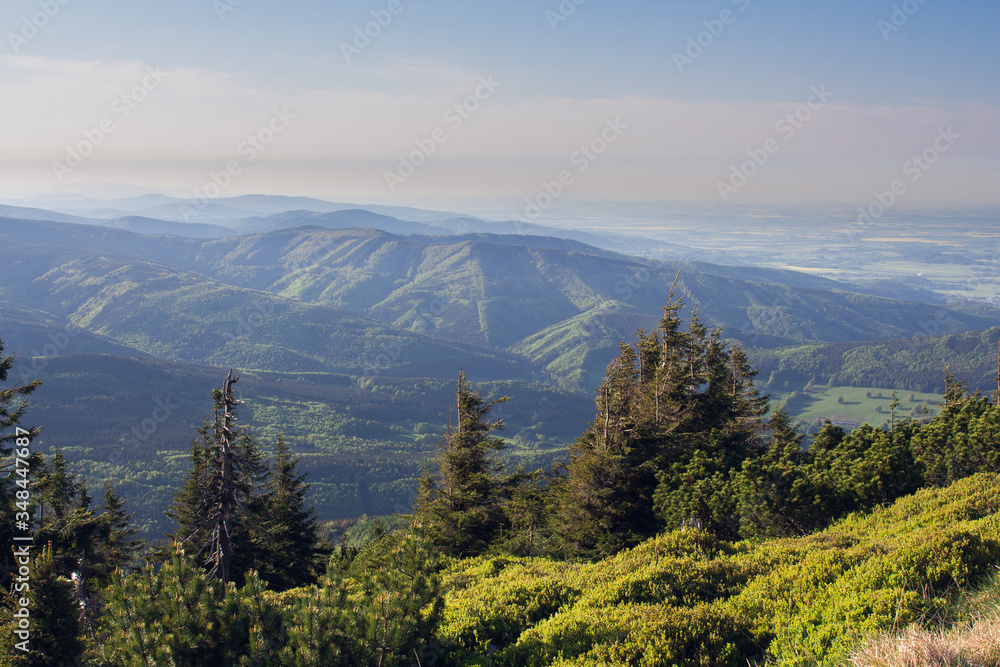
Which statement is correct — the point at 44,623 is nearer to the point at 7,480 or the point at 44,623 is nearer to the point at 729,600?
the point at 7,480

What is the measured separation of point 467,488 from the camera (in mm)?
28547

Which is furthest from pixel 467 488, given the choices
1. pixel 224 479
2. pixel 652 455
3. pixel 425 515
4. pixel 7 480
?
pixel 7 480

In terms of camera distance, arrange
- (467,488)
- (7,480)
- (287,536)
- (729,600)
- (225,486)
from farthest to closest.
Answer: (287,536)
(467,488)
(225,486)
(7,480)
(729,600)

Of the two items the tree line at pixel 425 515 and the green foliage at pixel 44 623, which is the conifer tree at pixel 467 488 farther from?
the green foliage at pixel 44 623

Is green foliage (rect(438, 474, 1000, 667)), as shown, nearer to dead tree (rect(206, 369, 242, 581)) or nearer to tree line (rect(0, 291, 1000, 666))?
tree line (rect(0, 291, 1000, 666))

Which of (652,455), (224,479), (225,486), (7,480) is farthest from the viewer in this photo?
(652,455)

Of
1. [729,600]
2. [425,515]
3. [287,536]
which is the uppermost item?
[729,600]

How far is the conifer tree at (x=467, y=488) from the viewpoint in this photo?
27391 mm

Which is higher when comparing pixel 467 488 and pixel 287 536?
pixel 467 488

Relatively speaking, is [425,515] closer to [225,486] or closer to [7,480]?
[225,486]

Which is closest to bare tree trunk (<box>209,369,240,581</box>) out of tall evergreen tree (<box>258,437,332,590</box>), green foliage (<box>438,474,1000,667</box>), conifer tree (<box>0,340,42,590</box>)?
conifer tree (<box>0,340,42,590</box>)

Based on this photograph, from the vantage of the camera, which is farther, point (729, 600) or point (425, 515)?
A: point (425, 515)

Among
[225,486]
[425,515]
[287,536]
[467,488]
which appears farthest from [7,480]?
[467,488]

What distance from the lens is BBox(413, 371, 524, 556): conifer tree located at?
27.4 metres
